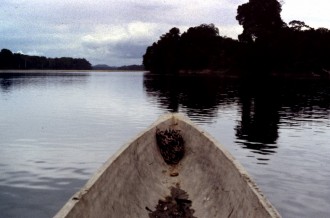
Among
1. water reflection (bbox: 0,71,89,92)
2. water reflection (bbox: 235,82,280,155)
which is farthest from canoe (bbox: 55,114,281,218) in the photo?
water reflection (bbox: 0,71,89,92)

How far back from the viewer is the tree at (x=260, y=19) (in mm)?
102438

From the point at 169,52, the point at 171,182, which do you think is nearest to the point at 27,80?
the point at 169,52

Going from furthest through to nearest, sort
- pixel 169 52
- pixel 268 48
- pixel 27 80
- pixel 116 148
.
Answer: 1. pixel 169 52
2. pixel 268 48
3. pixel 27 80
4. pixel 116 148

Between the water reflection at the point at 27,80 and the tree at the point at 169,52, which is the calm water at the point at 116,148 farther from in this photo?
the tree at the point at 169,52

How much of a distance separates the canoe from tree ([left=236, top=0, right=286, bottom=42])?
9736 cm

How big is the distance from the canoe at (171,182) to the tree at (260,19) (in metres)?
97.4

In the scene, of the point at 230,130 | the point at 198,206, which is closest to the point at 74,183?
the point at 198,206

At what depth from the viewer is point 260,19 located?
103250mm

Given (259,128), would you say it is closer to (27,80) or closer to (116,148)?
(116,148)

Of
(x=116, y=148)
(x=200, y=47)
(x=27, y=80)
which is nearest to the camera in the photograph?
(x=116, y=148)

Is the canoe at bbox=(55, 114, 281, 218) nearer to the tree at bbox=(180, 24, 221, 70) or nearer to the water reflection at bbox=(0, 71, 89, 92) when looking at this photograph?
the water reflection at bbox=(0, 71, 89, 92)

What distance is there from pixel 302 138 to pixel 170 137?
1025 centimetres

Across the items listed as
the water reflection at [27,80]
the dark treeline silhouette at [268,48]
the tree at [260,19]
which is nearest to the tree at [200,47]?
the dark treeline silhouette at [268,48]

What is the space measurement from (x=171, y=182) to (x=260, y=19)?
335 feet
